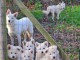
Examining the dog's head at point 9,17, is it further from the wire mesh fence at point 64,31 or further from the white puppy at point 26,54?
the white puppy at point 26,54

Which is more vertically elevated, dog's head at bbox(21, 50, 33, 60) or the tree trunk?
the tree trunk

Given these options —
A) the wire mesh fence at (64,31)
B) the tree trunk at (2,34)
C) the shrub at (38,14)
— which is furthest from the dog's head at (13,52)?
the shrub at (38,14)

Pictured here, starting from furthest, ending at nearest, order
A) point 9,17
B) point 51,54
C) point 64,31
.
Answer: point 64,31, point 9,17, point 51,54

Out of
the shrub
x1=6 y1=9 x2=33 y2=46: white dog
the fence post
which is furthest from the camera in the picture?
the shrub

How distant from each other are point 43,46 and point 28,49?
30cm

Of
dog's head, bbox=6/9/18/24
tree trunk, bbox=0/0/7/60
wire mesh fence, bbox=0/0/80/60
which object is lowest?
wire mesh fence, bbox=0/0/80/60

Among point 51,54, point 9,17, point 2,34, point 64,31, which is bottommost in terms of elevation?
point 64,31

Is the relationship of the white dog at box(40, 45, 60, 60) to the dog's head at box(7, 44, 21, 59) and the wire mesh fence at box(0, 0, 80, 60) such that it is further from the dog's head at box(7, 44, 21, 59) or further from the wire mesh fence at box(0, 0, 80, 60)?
the wire mesh fence at box(0, 0, 80, 60)

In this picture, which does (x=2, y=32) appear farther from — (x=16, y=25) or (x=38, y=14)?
(x=38, y=14)

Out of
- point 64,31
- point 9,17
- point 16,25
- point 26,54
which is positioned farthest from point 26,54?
point 64,31

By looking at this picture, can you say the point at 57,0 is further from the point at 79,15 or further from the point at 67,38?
the point at 67,38

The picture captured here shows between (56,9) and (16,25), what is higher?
(16,25)

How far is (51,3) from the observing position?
37.8 feet

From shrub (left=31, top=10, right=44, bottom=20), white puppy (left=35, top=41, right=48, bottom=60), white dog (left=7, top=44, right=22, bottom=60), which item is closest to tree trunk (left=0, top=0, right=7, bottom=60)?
white dog (left=7, top=44, right=22, bottom=60)
